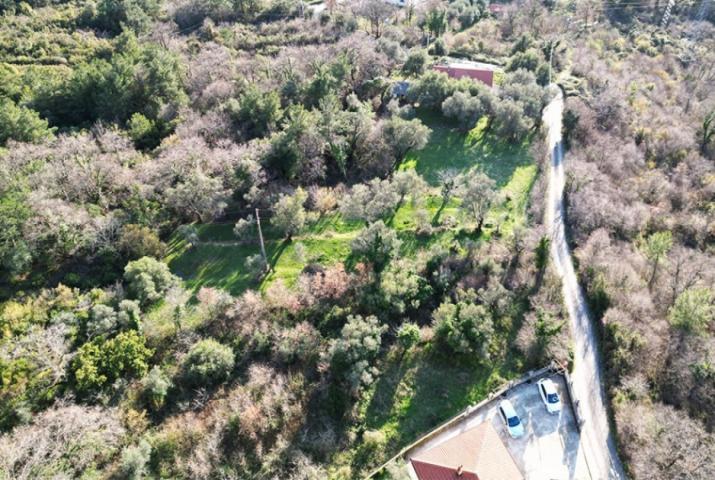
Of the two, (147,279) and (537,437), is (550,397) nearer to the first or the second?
(537,437)

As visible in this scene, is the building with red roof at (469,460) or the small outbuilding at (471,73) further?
the small outbuilding at (471,73)

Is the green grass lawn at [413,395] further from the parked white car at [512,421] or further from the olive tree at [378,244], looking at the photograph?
the olive tree at [378,244]

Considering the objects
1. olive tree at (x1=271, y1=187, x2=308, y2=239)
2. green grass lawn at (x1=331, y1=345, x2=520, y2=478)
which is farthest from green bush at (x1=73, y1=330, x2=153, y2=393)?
green grass lawn at (x1=331, y1=345, x2=520, y2=478)

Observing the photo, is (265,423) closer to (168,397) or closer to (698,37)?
(168,397)

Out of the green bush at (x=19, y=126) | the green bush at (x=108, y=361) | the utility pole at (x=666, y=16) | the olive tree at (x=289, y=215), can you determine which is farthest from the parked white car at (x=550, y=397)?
the utility pole at (x=666, y=16)

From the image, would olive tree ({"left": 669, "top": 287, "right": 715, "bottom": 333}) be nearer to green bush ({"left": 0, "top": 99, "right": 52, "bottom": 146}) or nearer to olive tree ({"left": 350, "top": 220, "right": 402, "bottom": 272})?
olive tree ({"left": 350, "top": 220, "right": 402, "bottom": 272})

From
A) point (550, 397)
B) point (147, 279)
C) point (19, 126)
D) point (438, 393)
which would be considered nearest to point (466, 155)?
point (550, 397)
